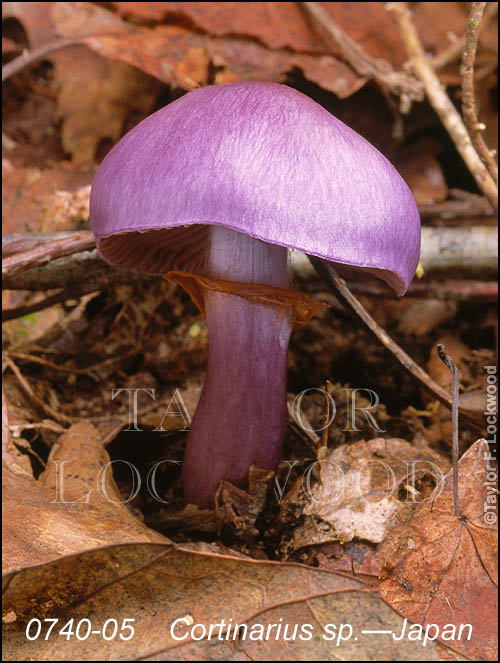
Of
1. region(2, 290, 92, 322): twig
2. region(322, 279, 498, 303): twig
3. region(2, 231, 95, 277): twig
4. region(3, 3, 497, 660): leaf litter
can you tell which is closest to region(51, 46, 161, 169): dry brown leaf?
region(3, 3, 497, 660): leaf litter

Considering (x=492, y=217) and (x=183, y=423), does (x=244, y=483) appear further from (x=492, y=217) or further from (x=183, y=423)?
(x=492, y=217)

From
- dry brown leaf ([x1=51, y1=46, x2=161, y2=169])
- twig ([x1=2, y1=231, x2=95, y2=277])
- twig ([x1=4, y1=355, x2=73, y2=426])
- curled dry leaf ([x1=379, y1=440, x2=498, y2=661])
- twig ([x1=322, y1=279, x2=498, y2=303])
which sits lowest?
curled dry leaf ([x1=379, y1=440, x2=498, y2=661])

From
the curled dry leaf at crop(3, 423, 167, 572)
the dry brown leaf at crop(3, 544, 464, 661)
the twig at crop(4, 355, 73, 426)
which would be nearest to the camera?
the dry brown leaf at crop(3, 544, 464, 661)

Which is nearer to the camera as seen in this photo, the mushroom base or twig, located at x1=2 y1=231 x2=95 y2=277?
the mushroom base

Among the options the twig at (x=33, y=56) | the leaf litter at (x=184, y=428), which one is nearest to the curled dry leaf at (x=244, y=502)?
the leaf litter at (x=184, y=428)

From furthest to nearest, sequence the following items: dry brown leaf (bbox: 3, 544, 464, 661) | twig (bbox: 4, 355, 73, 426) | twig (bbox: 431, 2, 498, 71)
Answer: twig (bbox: 431, 2, 498, 71)
twig (bbox: 4, 355, 73, 426)
dry brown leaf (bbox: 3, 544, 464, 661)

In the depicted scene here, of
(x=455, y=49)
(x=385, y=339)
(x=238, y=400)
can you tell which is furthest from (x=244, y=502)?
(x=455, y=49)

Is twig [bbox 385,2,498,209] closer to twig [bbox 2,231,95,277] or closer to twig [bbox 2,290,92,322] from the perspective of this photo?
twig [bbox 2,231,95,277]
